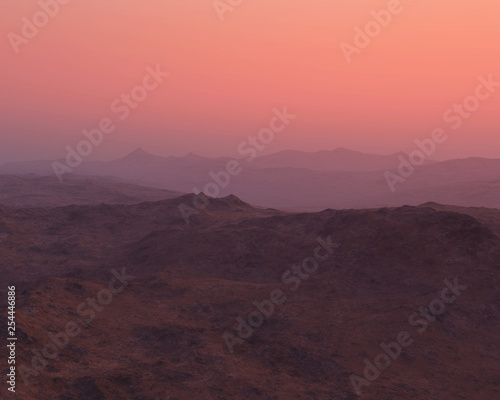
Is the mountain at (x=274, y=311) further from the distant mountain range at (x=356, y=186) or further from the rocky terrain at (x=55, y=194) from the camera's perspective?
the distant mountain range at (x=356, y=186)

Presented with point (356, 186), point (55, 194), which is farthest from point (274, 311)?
point (356, 186)

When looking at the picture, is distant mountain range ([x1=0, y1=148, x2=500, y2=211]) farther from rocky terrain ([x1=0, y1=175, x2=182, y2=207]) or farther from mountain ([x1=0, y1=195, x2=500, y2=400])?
mountain ([x1=0, y1=195, x2=500, y2=400])

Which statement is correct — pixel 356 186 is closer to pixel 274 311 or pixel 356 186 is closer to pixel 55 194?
pixel 55 194

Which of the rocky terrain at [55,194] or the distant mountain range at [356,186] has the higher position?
the rocky terrain at [55,194]

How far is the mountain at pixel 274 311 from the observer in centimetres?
1122

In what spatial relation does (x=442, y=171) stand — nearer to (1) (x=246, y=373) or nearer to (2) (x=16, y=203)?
(2) (x=16, y=203)

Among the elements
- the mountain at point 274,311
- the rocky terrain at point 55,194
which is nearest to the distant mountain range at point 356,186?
the rocky terrain at point 55,194

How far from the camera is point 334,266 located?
20453mm

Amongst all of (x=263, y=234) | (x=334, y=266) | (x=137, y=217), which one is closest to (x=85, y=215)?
(x=137, y=217)

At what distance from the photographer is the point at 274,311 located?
53.4 feet

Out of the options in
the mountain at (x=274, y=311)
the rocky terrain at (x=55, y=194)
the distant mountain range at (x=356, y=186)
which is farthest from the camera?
the distant mountain range at (x=356, y=186)

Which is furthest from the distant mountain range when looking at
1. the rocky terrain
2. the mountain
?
the mountain

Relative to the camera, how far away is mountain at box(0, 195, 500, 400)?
36.8 feet

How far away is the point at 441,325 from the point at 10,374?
43.4ft
